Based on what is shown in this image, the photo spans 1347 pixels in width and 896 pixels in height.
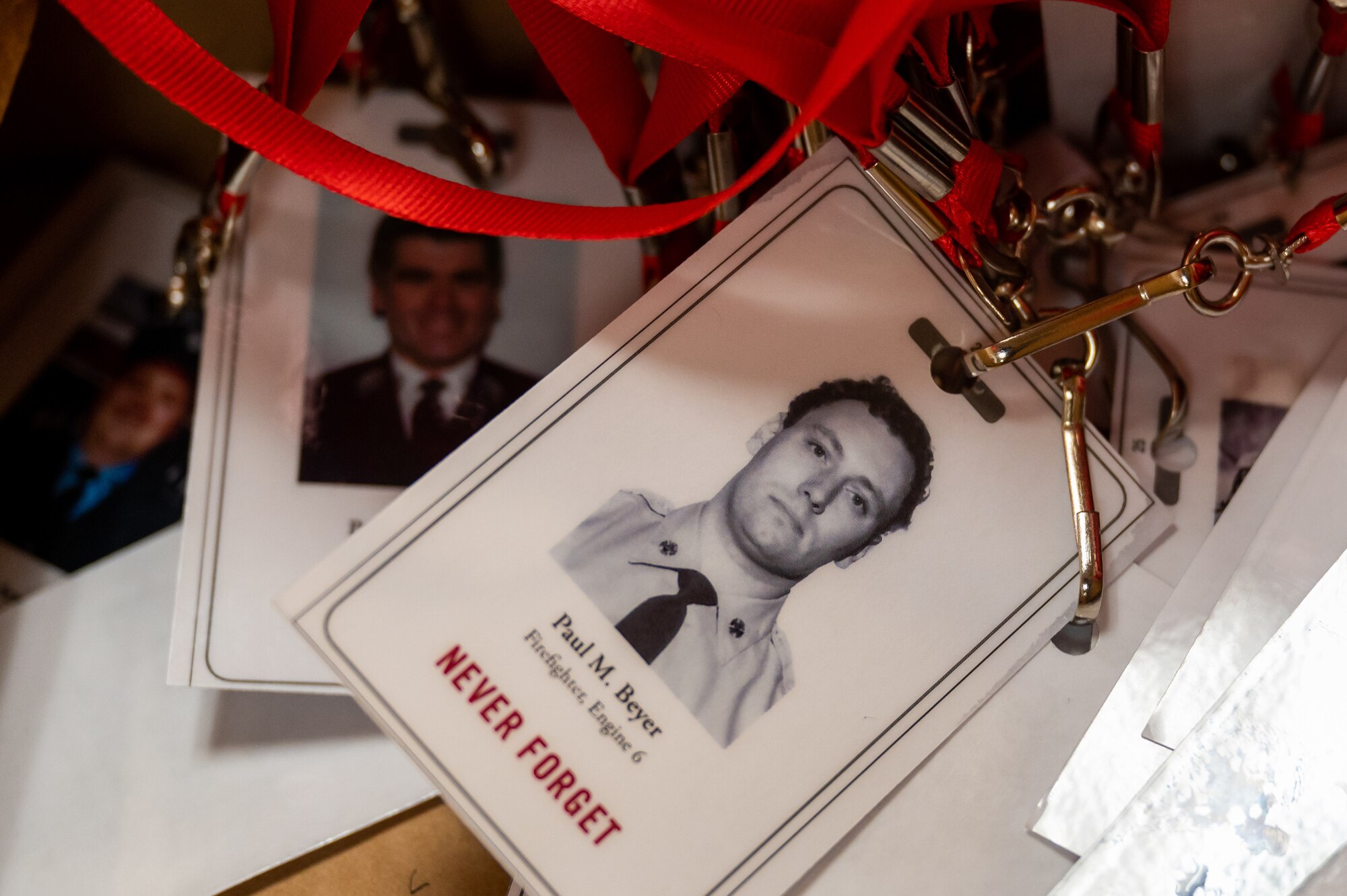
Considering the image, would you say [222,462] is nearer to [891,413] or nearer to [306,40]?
[306,40]

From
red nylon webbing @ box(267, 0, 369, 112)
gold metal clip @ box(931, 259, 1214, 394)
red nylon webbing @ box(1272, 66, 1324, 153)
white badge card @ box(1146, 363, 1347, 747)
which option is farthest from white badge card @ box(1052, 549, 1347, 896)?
red nylon webbing @ box(267, 0, 369, 112)

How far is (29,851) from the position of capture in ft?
1.69

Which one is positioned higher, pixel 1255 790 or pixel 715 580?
pixel 715 580

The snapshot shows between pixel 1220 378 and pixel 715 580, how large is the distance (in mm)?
281

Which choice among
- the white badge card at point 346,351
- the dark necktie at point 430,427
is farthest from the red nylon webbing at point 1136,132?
the dark necktie at point 430,427

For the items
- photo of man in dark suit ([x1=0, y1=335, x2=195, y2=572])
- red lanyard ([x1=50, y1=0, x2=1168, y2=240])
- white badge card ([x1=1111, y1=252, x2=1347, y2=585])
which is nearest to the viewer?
red lanyard ([x1=50, y1=0, x2=1168, y2=240])

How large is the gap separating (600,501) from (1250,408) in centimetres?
33

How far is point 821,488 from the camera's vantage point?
1.33 feet

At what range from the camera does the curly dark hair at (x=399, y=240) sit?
1.77 ft

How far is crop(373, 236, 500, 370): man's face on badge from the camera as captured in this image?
1.75 feet

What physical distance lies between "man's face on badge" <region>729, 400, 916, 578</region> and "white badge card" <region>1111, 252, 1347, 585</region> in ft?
0.49

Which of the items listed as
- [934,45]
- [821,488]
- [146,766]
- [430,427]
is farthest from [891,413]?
[146,766]

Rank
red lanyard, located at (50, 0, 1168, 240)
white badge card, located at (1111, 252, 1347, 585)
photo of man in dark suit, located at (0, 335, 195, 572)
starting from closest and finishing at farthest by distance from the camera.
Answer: red lanyard, located at (50, 0, 1168, 240)
white badge card, located at (1111, 252, 1347, 585)
photo of man in dark suit, located at (0, 335, 195, 572)

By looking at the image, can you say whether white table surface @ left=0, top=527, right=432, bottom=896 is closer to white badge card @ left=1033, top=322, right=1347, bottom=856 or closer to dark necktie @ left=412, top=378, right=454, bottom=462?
dark necktie @ left=412, top=378, right=454, bottom=462
